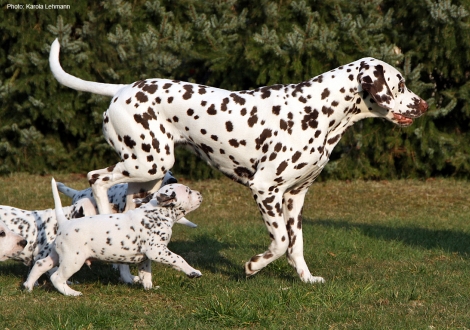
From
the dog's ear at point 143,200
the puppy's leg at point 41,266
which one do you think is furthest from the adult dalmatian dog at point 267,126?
the puppy's leg at point 41,266

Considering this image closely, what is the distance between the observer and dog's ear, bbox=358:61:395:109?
22.7 ft

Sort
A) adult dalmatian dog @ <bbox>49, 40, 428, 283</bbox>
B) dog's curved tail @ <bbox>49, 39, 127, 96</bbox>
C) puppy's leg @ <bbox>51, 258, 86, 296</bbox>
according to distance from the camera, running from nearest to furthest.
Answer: puppy's leg @ <bbox>51, 258, 86, 296</bbox> < adult dalmatian dog @ <bbox>49, 40, 428, 283</bbox> < dog's curved tail @ <bbox>49, 39, 127, 96</bbox>

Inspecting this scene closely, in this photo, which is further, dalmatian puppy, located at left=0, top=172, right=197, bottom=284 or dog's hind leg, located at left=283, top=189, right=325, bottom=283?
dalmatian puppy, located at left=0, top=172, right=197, bottom=284

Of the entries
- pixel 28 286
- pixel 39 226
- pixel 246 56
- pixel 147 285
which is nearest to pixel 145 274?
pixel 147 285

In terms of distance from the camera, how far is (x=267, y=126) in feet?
23.2

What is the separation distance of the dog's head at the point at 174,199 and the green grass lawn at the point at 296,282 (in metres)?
0.71

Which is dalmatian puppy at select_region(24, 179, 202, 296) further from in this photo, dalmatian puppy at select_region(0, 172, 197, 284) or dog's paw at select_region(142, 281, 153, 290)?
dalmatian puppy at select_region(0, 172, 197, 284)

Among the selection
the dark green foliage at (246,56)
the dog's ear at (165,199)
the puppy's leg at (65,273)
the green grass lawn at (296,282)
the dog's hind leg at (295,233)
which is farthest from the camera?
the dark green foliage at (246,56)

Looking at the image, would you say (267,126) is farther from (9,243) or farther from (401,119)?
(9,243)

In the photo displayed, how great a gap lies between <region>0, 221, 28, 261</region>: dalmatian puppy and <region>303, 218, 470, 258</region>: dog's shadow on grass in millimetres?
4601

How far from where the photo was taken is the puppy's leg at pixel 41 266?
7.00 metres

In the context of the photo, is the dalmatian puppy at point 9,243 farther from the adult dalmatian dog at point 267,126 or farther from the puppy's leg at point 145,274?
the puppy's leg at point 145,274

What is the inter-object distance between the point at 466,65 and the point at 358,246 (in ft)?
21.2

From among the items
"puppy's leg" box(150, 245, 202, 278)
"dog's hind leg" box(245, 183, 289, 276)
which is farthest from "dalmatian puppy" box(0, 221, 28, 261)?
"dog's hind leg" box(245, 183, 289, 276)
